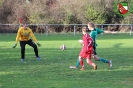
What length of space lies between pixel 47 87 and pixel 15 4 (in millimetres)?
36667

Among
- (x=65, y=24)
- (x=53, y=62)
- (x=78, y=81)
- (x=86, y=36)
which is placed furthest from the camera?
(x=65, y=24)

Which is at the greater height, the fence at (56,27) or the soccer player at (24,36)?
the soccer player at (24,36)

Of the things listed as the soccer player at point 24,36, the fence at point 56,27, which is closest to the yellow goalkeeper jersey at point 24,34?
the soccer player at point 24,36

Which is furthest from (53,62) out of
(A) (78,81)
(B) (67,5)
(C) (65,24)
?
(B) (67,5)

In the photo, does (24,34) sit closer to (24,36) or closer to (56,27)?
(24,36)

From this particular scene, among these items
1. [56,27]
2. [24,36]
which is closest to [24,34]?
[24,36]

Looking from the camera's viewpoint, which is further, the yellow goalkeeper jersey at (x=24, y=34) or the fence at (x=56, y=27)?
the fence at (x=56, y=27)

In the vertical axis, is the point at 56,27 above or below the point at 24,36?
below

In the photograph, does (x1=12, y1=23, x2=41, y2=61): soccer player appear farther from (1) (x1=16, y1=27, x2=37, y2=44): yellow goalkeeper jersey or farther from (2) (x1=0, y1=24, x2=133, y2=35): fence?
(2) (x1=0, y1=24, x2=133, y2=35): fence

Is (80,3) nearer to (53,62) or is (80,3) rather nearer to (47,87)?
(53,62)

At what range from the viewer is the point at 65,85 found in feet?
32.4

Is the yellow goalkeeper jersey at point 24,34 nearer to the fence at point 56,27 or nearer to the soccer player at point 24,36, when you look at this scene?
the soccer player at point 24,36

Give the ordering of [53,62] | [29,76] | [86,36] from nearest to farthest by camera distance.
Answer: [29,76]
[86,36]
[53,62]

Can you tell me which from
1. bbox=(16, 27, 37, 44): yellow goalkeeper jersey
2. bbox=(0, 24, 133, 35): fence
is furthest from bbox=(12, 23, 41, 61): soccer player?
bbox=(0, 24, 133, 35): fence
